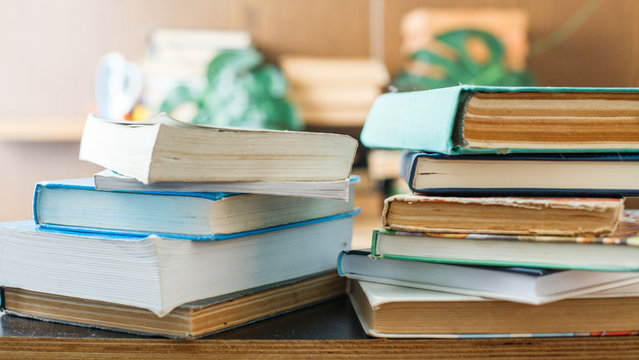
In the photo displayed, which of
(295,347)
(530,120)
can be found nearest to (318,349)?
(295,347)

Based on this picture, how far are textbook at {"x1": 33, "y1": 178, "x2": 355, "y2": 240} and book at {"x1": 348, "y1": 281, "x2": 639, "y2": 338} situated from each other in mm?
113

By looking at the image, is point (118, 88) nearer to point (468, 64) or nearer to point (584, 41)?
point (468, 64)

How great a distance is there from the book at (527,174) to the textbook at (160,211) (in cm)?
12

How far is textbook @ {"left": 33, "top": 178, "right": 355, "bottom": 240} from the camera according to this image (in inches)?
17.9

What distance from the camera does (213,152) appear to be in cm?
44

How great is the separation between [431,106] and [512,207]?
10cm

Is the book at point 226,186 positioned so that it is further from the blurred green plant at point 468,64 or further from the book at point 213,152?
the blurred green plant at point 468,64

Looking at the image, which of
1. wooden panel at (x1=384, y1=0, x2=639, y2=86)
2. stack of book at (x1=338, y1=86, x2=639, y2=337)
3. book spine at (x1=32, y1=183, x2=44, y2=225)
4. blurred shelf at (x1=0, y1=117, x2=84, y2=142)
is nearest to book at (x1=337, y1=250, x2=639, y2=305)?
stack of book at (x1=338, y1=86, x2=639, y2=337)

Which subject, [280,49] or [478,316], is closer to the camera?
[478,316]

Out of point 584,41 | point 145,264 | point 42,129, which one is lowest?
point 42,129

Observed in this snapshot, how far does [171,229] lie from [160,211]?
16 millimetres

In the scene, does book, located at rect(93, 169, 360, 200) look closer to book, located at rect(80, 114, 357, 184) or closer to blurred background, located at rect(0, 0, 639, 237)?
book, located at rect(80, 114, 357, 184)

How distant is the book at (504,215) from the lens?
1.43 feet

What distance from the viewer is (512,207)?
1.47 ft
